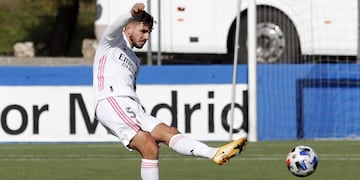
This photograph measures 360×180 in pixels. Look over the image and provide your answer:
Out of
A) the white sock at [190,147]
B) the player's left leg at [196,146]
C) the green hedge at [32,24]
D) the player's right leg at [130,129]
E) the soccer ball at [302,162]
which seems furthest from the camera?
the green hedge at [32,24]

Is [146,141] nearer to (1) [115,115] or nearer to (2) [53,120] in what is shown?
(1) [115,115]

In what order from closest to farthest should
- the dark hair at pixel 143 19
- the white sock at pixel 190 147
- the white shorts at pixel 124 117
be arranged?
the white sock at pixel 190 147, the white shorts at pixel 124 117, the dark hair at pixel 143 19

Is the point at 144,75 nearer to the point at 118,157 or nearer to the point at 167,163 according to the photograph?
the point at 118,157

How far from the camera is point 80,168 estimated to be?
13594 mm

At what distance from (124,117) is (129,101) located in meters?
0.18

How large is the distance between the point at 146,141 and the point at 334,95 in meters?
9.13

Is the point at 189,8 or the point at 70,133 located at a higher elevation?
the point at 189,8

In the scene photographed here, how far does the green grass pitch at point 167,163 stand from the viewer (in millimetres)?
12703

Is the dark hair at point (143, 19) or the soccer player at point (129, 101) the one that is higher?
the dark hair at point (143, 19)

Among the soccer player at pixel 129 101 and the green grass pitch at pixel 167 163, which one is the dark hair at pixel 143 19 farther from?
the green grass pitch at pixel 167 163

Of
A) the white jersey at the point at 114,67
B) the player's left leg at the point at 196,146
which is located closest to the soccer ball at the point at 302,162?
the player's left leg at the point at 196,146

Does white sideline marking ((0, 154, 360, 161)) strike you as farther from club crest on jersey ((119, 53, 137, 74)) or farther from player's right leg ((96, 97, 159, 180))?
player's right leg ((96, 97, 159, 180))

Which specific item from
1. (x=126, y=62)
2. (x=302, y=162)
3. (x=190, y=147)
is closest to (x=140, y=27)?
(x=126, y=62)

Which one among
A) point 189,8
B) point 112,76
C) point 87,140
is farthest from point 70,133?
point 112,76
